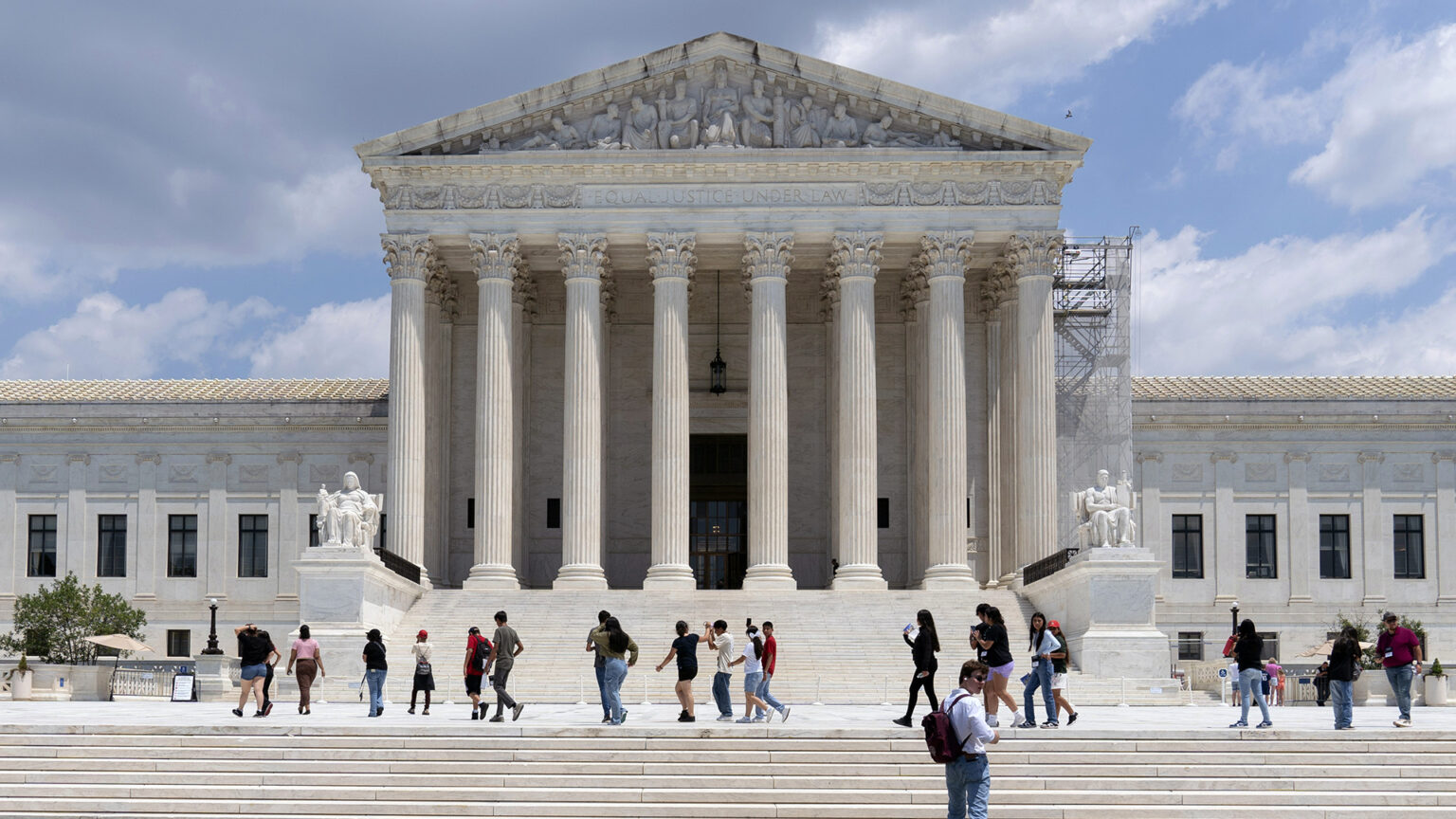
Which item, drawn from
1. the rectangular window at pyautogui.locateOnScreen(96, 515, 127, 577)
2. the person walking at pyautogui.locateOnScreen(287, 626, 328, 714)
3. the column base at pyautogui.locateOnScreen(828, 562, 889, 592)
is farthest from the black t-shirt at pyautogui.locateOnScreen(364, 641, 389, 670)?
the rectangular window at pyautogui.locateOnScreen(96, 515, 127, 577)

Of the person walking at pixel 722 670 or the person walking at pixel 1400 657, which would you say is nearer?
the person walking at pixel 1400 657

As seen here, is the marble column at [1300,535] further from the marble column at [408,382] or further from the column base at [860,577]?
the marble column at [408,382]

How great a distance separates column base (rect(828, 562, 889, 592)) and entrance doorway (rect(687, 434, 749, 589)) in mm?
8561

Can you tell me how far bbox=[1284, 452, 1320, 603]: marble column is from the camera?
58.3 metres

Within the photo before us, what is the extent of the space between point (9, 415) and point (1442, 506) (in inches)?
1911

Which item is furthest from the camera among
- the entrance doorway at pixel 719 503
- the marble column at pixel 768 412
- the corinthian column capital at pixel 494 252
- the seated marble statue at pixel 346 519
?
the entrance doorway at pixel 719 503

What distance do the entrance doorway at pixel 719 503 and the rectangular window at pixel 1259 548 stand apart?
55.6ft

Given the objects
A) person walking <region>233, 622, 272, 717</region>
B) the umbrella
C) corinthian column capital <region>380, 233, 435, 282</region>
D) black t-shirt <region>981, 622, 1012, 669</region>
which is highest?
corinthian column capital <region>380, 233, 435, 282</region>

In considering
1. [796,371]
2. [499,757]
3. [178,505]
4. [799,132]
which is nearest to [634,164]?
[799,132]

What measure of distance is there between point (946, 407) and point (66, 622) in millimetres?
27590

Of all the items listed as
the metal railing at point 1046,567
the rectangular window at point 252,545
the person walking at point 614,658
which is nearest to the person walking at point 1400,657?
the person walking at point 614,658

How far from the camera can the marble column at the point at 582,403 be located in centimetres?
5016

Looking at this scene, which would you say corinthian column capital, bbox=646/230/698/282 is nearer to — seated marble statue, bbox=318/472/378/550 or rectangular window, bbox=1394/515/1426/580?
seated marble statue, bbox=318/472/378/550

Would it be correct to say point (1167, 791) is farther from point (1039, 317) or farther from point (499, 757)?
point (1039, 317)
